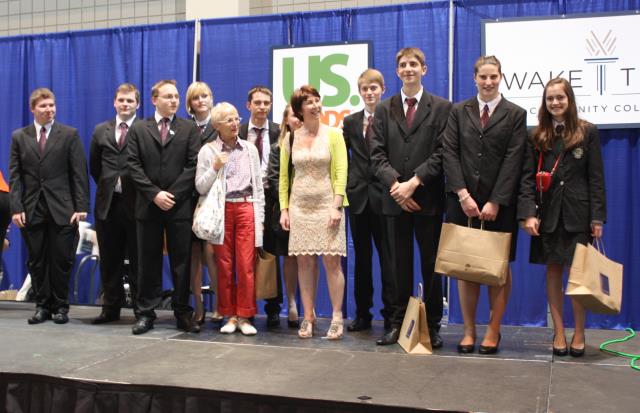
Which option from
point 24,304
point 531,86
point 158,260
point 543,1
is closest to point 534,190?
point 531,86

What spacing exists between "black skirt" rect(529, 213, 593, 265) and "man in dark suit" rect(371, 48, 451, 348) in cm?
58

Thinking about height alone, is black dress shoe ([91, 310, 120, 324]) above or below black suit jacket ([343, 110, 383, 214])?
below

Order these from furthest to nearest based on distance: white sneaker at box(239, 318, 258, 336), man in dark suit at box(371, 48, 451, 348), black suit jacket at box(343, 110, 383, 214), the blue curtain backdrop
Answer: the blue curtain backdrop → white sneaker at box(239, 318, 258, 336) → black suit jacket at box(343, 110, 383, 214) → man in dark suit at box(371, 48, 451, 348)

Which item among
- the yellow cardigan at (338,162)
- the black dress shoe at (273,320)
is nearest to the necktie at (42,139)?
the black dress shoe at (273,320)

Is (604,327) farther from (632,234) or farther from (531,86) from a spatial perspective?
(531,86)

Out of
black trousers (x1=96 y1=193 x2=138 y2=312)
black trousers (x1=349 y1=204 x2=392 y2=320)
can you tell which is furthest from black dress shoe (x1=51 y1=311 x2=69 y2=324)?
Result: black trousers (x1=349 y1=204 x2=392 y2=320)

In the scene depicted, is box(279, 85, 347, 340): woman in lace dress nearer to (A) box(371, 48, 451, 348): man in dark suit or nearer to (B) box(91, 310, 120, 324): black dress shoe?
(A) box(371, 48, 451, 348): man in dark suit

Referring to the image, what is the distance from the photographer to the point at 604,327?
508cm

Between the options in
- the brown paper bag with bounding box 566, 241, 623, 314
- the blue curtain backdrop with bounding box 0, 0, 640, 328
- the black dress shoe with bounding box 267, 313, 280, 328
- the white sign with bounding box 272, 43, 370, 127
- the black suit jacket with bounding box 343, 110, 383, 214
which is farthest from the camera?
the white sign with bounding box 272, 43, 370, 127

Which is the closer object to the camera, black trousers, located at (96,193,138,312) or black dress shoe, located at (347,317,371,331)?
black dress shoe, located at (347,317,371,331)

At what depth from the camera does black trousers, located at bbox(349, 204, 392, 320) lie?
453 cm

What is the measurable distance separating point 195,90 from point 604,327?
3.16 m

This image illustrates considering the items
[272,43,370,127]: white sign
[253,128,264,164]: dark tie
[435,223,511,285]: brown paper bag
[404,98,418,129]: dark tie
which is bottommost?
[435,223,511,285]: brown paper bag

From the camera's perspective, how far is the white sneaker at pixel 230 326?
14.8ft
